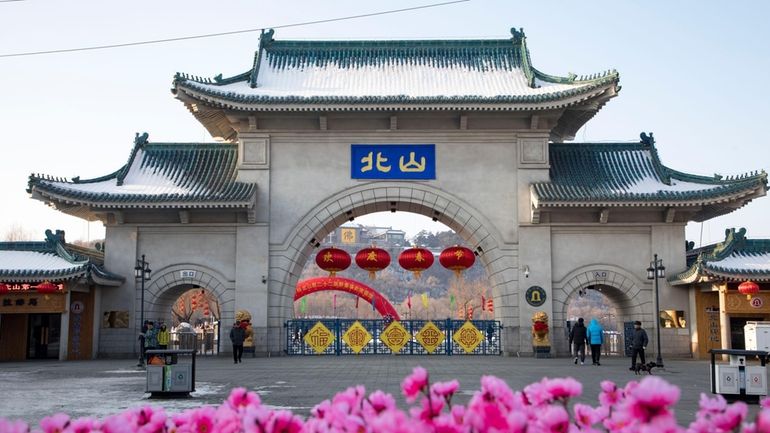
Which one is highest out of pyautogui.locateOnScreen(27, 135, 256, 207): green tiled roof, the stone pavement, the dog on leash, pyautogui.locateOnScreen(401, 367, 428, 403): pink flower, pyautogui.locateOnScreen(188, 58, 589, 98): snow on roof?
pyautogui.locateOnScreen(188, 58, 589, 98): snow on roof

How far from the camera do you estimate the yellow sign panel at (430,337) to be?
2611cm

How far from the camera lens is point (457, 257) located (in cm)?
2539

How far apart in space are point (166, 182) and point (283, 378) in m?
11.2

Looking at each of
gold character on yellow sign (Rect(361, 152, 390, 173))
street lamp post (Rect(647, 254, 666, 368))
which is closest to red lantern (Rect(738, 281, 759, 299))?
street lamp post (Rect(647, 254, 666, 368))

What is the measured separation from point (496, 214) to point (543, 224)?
1433 millimetres

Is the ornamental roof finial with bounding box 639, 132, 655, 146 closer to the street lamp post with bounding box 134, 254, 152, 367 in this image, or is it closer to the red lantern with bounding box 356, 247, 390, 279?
the red lantern with bounding box 356, 247, 390, 279

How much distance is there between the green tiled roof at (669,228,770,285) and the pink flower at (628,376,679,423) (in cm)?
2120

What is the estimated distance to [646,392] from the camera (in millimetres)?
2357

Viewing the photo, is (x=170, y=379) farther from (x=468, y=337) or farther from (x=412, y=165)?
(x=468, y=337)

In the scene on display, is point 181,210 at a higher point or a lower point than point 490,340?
higher

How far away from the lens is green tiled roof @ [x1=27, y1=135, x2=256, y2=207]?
24.0 metres

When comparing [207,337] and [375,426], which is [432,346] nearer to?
[207,337]

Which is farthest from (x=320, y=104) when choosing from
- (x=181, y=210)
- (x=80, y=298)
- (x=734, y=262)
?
(x=734, y=262)

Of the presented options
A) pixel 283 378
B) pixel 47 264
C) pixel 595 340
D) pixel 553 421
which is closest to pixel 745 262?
pixel 595 340
